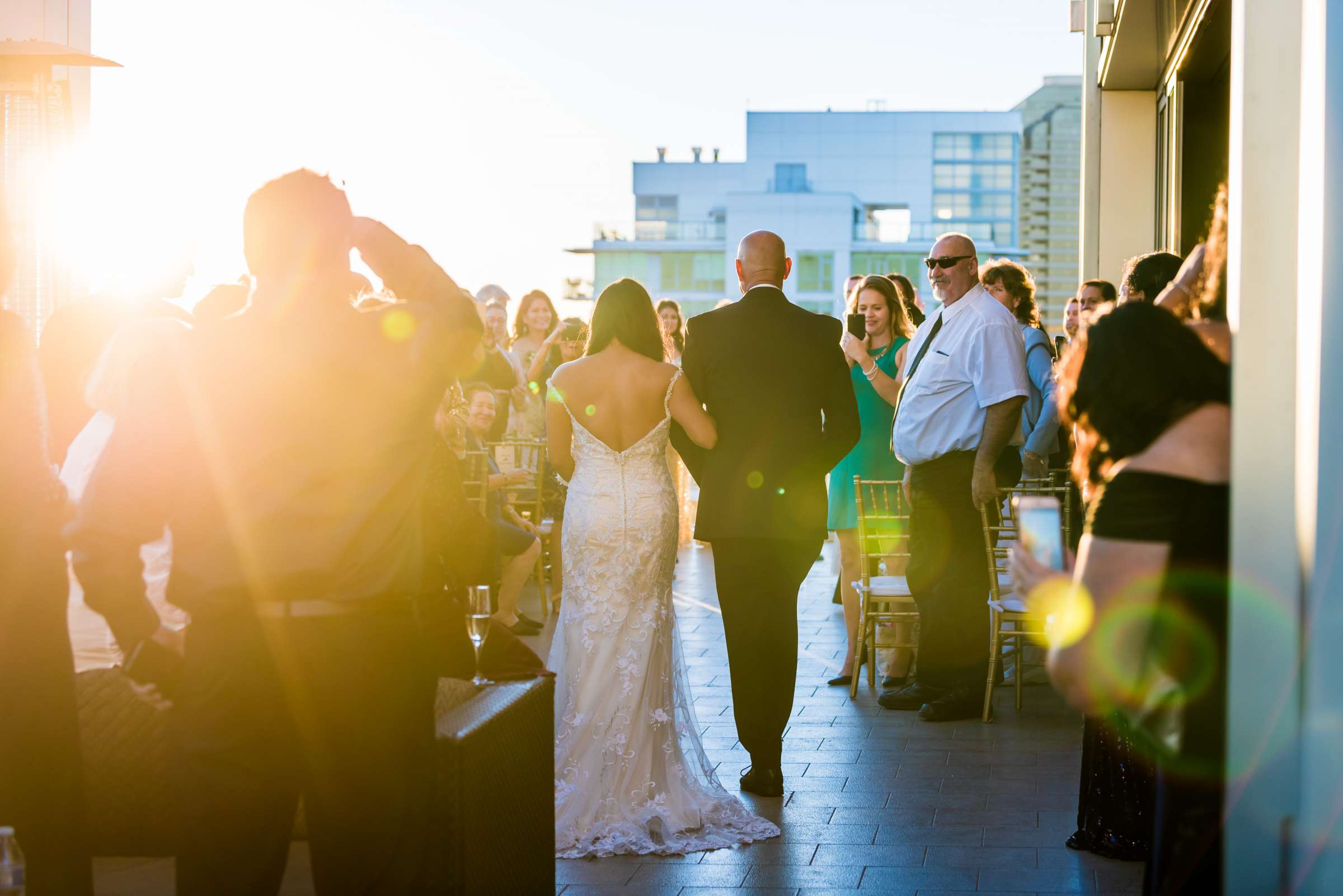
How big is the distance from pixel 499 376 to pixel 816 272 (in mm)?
55733

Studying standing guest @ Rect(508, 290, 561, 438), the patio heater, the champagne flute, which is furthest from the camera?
standing guest @ Rect(508, 290, 561, 438)

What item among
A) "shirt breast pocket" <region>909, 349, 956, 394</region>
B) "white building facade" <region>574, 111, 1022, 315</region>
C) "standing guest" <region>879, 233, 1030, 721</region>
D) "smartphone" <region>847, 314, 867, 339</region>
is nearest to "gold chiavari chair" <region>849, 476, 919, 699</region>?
"standing guest" <region>879, 233, 1030, 721</region>

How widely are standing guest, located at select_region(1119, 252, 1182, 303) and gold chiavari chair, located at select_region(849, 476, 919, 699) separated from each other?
2516 mm

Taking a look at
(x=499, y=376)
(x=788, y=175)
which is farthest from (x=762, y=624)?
(x=788, y=175)

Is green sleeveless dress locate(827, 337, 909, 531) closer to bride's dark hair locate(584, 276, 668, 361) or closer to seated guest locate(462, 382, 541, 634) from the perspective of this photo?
seated guest locate(462, 382, 541, 634)

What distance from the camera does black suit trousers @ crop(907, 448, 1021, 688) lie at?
653 cm

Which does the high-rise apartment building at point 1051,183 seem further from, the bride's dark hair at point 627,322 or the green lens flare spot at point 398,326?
the green lens flare spot at point 398,326

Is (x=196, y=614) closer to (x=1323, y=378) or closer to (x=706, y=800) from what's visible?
(x=1323, y=378)

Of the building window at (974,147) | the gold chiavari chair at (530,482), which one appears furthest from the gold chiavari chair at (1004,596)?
the building window at (974,147)

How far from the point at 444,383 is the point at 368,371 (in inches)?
5.8

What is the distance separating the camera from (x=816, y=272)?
64688 millimetres

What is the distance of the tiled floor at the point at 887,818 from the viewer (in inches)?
164

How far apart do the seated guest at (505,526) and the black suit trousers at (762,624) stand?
313cm

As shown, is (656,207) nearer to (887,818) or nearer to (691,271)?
(691,271)
